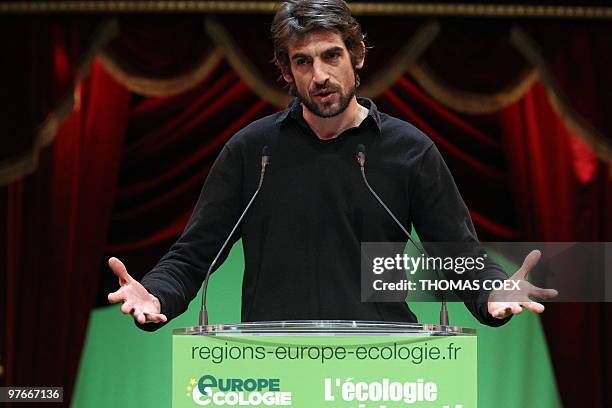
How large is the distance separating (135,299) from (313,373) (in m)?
0.38

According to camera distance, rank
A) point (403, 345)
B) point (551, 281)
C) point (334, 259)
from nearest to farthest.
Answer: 1. point (403, 345)
2. point (334, 259)
3. point (551, 281)

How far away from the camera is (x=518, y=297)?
5.33 ft

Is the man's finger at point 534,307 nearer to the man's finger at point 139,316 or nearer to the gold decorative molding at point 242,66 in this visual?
the man's finger at point 139,316

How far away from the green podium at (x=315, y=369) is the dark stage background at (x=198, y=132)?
8.57 ft

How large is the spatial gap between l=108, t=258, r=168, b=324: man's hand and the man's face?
0.56m

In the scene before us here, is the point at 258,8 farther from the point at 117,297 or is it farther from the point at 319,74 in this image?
the point at 117,297

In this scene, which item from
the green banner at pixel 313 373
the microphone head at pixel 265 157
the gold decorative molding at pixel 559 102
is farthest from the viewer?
the gold decorative molding at pixel 559 102

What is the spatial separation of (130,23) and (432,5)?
1.31 meters

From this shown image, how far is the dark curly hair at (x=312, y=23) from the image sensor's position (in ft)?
6.45

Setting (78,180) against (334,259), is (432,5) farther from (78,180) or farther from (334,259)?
(334,259)

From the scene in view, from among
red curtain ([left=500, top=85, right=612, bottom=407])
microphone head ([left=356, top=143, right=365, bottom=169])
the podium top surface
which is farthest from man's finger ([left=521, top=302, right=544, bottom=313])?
red curtain ([left=500, top=85, right=612, bottom=407])

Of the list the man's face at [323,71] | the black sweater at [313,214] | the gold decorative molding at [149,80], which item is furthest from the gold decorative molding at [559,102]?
the man's face at [323,71]

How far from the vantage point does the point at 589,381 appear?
4.07 metres

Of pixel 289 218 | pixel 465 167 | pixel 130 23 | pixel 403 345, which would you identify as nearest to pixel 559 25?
pixel 465 167
